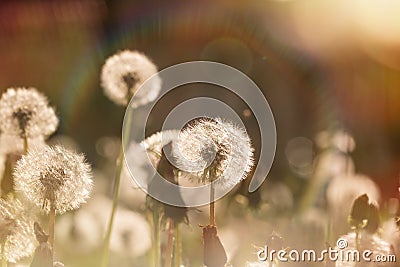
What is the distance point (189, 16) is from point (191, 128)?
5.40ft

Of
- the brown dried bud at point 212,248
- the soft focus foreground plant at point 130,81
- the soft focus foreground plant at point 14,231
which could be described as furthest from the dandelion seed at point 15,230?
the soft focus foreground plant at point 130,81

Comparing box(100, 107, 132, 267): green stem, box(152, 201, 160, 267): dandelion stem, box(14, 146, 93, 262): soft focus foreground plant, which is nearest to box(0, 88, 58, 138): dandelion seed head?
box(100, 107, 132, 267): green stem

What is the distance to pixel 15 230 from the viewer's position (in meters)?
1.11

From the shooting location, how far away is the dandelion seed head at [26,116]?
61.0 inches

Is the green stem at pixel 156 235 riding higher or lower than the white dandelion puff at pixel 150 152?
lower

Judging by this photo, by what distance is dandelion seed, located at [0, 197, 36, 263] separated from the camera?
110 cm

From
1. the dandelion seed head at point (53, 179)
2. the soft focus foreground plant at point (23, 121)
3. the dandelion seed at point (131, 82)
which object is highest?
the dandelion seed at point (131, 82)

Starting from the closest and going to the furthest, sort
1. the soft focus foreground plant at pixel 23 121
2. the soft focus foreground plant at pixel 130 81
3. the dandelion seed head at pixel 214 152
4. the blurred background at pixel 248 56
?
1. the dandelion seed head at pixel 214 152
2. the soft focus foreground plant at pixel 23 121
3. the soft focus foreground plant at pixel 130 81
4. the blurred background at pixel 248 56

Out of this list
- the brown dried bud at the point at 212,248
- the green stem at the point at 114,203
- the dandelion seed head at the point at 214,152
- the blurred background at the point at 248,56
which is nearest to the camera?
the brown dried bud at the point at 212,248

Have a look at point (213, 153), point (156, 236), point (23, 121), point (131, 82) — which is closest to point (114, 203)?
point (156, 236)

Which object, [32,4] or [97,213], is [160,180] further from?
[32,4]

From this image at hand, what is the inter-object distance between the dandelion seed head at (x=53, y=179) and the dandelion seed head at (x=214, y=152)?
0.20 meters

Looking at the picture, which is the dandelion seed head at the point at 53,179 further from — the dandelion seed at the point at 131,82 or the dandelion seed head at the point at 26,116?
the dandelion seed at the point at 131,82

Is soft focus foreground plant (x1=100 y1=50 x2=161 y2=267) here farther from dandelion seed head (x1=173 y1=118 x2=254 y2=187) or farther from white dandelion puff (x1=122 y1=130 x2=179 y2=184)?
dandelion seed head (x1=173 y1=118 x2=254 y2=187)
